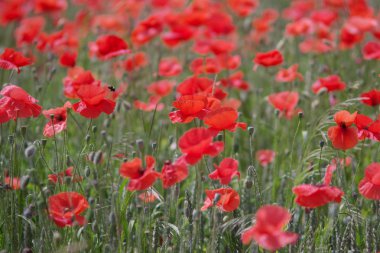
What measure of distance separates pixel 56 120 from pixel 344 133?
49.7 inches

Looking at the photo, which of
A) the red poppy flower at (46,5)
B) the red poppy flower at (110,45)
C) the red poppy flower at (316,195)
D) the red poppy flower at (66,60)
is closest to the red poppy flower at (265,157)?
the red poppy flower at (110,45)

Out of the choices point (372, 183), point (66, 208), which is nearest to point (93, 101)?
point (66, 208)

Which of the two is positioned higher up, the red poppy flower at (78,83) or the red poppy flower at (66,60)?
the red poppy flower at (78,83)

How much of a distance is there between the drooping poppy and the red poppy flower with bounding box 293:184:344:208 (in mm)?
782

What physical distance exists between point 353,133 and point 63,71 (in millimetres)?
3901

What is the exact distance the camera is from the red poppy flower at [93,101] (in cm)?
263

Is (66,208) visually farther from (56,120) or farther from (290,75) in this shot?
(290,75)

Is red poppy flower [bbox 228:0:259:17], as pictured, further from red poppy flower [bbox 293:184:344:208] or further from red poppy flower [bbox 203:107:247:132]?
red poppy flower [bbox 293:184:344:208]

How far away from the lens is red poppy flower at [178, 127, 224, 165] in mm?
2246

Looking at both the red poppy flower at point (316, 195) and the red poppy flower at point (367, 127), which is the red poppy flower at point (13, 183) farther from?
the red poppy flower at point (367, 127)

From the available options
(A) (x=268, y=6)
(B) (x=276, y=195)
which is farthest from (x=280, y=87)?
(A) (x=268, y=6)

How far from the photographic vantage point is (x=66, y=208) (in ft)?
7.98

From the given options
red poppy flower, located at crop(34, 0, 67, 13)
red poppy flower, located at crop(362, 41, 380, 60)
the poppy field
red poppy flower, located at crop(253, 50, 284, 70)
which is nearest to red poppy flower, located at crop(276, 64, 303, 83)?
the poppy field

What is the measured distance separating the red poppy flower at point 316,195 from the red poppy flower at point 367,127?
1.67ft
